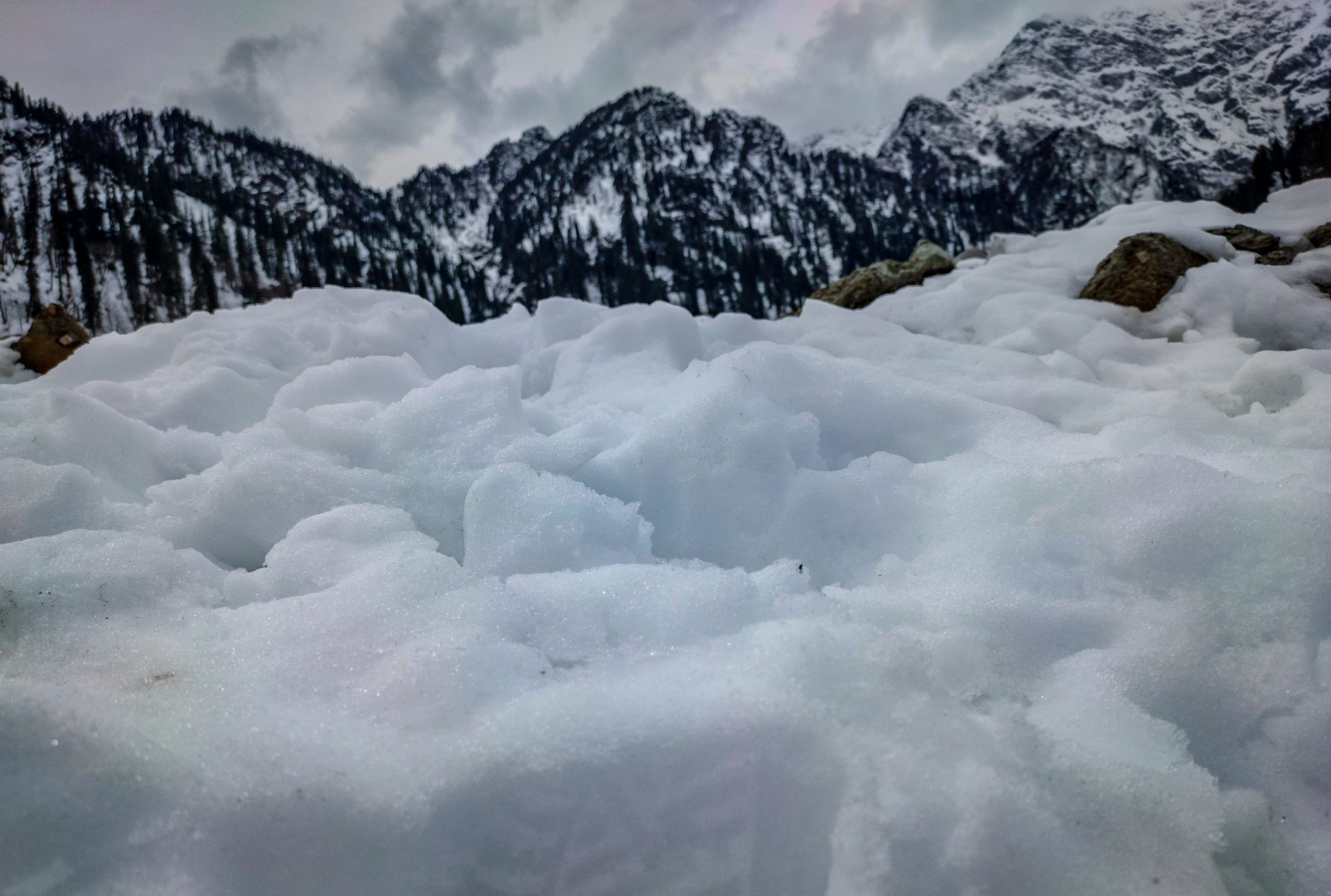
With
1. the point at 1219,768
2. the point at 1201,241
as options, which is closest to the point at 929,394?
the point at 1219,768

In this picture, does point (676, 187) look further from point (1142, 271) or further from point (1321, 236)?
point (1142, 271)

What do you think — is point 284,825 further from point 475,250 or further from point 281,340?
point 475,250

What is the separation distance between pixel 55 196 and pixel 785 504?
Result: 281 ft

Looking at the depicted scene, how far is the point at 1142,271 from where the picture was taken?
15.5 ft

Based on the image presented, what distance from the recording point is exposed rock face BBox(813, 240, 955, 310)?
6.90 m

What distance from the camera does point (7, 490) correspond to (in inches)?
80.3

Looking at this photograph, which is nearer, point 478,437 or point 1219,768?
point 1219,768

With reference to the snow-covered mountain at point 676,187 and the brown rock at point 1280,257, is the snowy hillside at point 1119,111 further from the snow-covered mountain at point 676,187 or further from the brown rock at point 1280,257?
the brown rock at point 1280,257

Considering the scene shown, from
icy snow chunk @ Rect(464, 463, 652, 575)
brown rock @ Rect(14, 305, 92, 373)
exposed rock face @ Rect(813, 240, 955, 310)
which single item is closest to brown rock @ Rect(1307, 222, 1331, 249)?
exposed rock face @ Rect(813, 240, 955, 310)

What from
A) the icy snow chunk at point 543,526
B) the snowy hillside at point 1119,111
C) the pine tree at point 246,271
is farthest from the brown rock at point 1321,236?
the snowy hillside at point 1119,111

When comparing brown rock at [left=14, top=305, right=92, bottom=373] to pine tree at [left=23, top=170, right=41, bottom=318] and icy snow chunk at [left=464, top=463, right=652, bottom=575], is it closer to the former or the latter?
icy snow chunk at [left=464, top=463, right=652, bottom=575]

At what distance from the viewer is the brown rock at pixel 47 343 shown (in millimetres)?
6105

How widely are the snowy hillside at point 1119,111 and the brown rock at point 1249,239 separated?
111 metres

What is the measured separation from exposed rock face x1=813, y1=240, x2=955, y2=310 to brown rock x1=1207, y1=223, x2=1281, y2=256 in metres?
2.36
